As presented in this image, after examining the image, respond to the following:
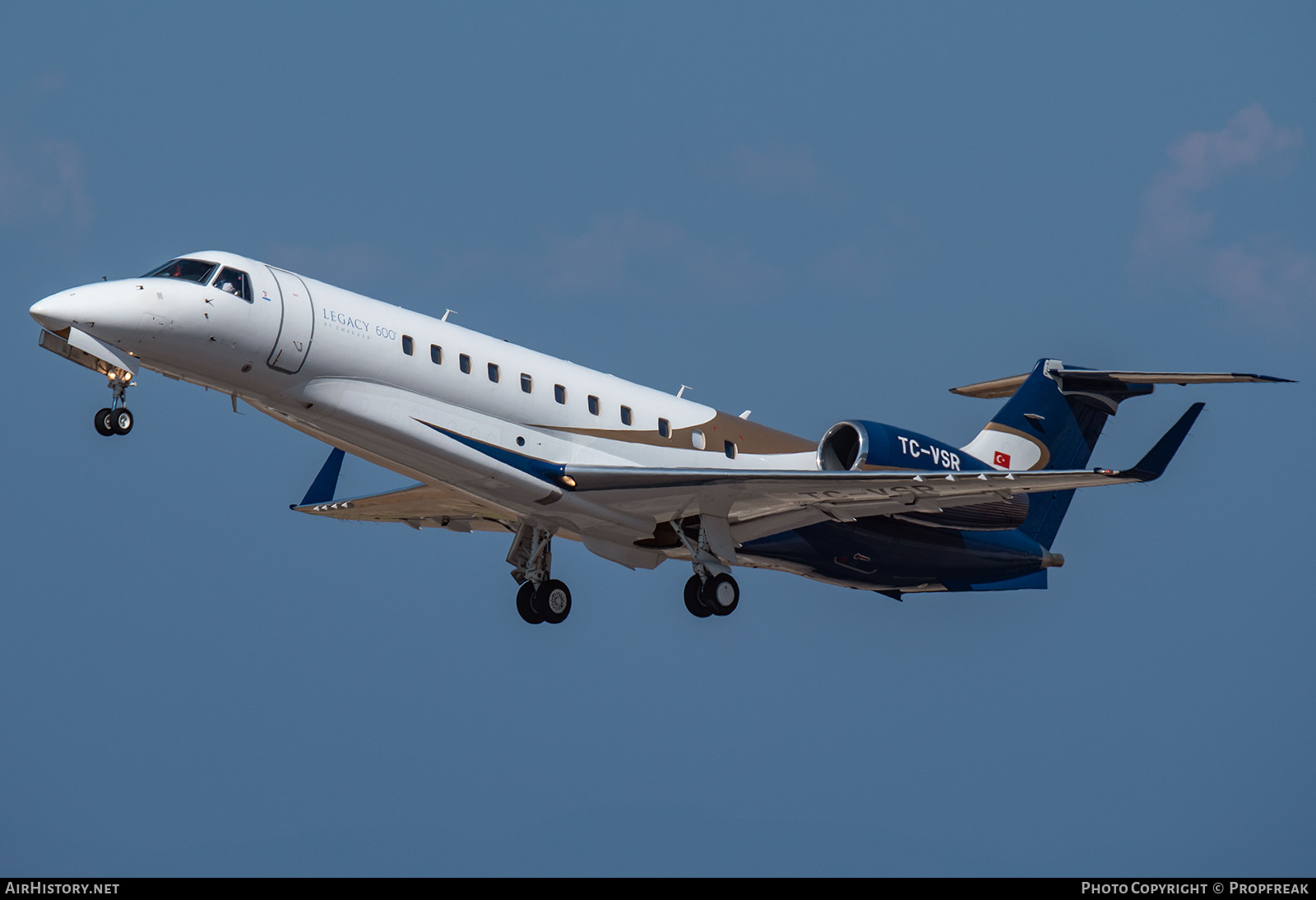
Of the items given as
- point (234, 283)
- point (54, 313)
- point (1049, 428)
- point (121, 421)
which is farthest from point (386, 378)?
Result: point (1049, 428)

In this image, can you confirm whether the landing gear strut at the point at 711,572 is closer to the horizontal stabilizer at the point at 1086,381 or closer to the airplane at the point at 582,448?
the airplane at the point at 582,448

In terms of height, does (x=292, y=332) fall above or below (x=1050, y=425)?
below

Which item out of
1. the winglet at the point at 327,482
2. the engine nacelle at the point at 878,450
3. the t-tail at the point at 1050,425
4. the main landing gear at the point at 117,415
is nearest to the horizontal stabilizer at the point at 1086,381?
the t-tail at the point at 1050,425

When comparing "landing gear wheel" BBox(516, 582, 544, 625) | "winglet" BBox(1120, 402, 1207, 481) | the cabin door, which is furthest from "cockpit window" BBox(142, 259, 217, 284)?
"winglet" BBox(1120, 402, 1207, 481)

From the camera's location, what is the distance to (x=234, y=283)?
19922mm

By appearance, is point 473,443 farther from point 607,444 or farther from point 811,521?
point 811,521

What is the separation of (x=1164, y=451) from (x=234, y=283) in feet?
38.3

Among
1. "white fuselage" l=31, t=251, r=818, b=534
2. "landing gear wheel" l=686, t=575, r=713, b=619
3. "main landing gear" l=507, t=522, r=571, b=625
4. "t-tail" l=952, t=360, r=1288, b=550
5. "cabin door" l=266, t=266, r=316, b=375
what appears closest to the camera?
"white fuselage" l=31, t=251, r=818, b=534

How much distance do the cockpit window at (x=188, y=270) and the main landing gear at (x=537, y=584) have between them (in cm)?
626

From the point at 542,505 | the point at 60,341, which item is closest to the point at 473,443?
the point at 542,505

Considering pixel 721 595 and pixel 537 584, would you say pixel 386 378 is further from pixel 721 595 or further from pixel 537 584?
pixel 721 595

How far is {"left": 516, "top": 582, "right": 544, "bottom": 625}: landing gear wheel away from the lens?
23781 millimetres

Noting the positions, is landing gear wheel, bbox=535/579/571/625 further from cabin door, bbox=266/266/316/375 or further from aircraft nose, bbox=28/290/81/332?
aircraft nose, bbox=28/290/81/332

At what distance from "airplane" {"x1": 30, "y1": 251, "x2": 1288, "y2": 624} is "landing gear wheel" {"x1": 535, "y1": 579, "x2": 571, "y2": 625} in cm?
3
